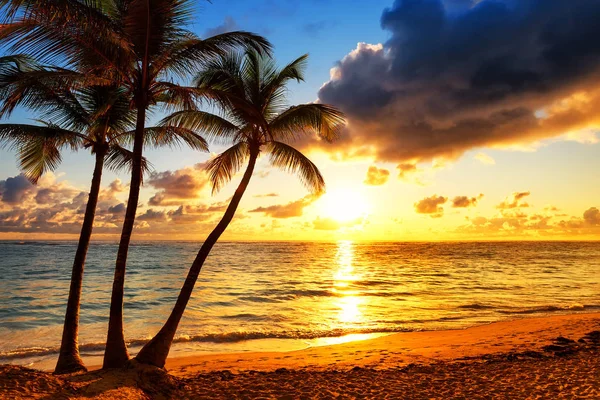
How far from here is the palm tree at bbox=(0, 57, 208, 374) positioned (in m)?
8.18

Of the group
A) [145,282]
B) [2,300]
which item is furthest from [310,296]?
[2,300]

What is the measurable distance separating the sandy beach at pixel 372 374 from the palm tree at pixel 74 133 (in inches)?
77.0

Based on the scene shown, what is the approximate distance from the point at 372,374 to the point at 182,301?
4.48m

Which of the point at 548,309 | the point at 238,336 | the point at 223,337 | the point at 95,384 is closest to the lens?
the point at 95,384

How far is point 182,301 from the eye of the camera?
28.7ft

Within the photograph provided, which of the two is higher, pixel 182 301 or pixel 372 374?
pixel 182 301

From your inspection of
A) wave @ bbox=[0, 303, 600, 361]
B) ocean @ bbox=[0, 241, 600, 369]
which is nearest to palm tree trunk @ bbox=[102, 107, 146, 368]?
ocean @ bbox=[0, 241, 600, 369]

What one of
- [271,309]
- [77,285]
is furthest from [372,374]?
[271,309]

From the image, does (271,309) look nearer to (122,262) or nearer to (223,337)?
(223,337)

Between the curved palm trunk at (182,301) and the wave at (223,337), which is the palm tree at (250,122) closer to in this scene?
the curved palm trunk at (182,301)

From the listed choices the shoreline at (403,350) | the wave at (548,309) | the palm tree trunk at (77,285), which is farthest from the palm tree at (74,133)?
the wave at (548,309)

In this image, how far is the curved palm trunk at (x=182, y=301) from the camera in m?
8.31

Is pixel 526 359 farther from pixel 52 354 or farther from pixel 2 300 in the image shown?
pixel 2 300

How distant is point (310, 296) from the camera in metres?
26.2
